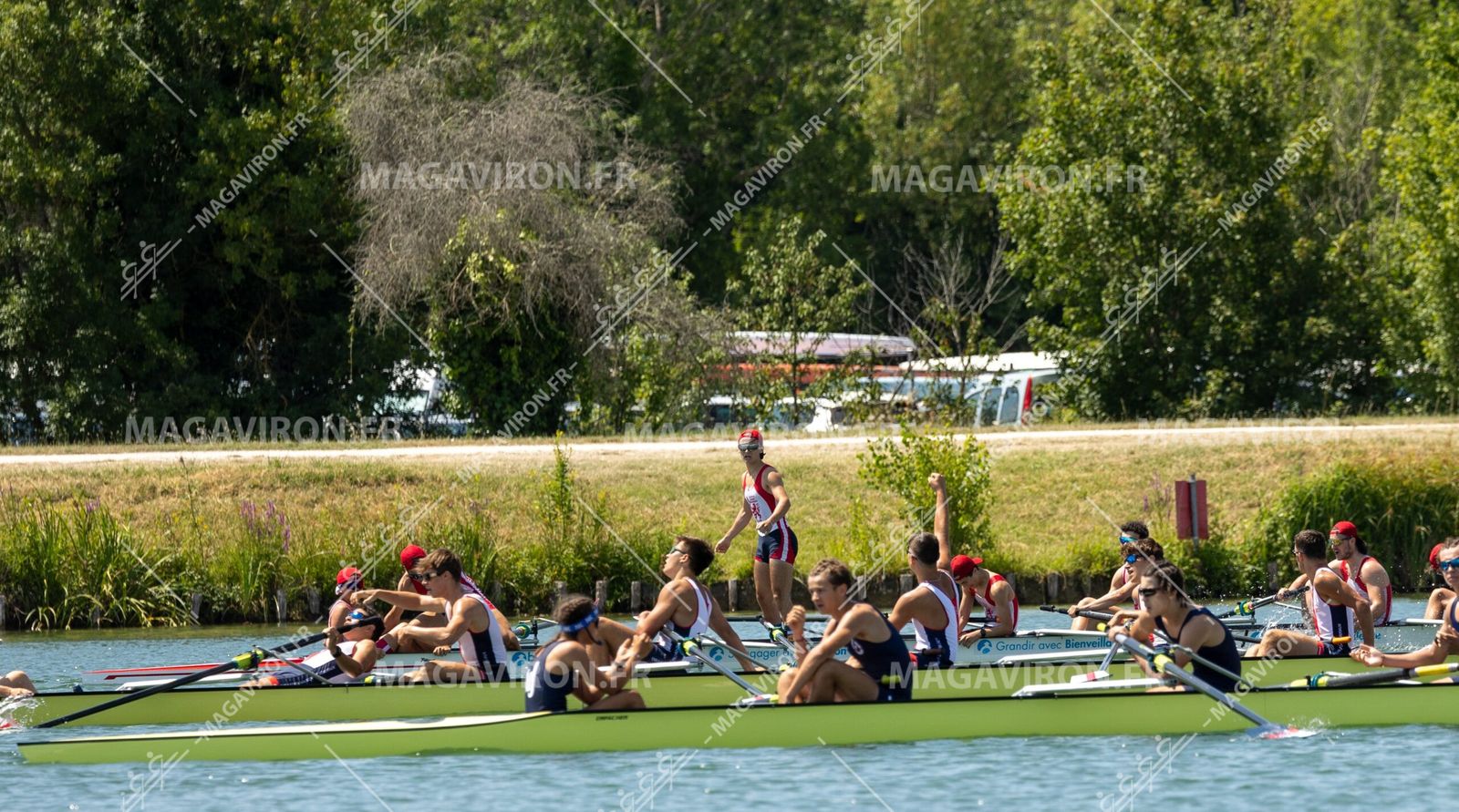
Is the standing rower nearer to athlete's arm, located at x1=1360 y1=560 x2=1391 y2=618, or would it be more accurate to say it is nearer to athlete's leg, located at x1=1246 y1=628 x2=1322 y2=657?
athlete's leg, located at x1=1246 y1=628 x2=1322 y2=657

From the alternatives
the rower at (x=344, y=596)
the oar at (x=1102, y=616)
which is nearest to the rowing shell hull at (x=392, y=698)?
the rower at (x=344, y=596)

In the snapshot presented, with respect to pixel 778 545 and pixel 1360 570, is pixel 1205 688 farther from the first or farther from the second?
pixel 778 545

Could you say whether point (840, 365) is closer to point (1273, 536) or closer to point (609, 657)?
point (1273, 536)

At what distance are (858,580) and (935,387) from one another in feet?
40.2

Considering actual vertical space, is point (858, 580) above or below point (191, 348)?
below

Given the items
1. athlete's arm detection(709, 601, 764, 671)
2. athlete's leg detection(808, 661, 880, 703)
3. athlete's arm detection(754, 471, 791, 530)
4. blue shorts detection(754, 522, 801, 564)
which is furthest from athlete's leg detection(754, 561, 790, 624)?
athlete's leg detection(808, 661, 880, 703)

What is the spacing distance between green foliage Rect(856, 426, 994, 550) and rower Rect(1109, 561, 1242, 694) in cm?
949

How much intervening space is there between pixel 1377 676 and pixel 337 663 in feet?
25.6

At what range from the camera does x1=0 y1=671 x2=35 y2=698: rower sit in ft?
48.8

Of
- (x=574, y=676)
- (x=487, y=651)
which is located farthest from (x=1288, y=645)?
(x=487, y=651)

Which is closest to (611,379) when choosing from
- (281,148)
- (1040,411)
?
(281,148)

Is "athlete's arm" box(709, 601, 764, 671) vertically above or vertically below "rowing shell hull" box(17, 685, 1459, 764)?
above

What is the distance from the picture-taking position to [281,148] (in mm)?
32969

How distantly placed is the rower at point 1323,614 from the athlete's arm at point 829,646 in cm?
435
